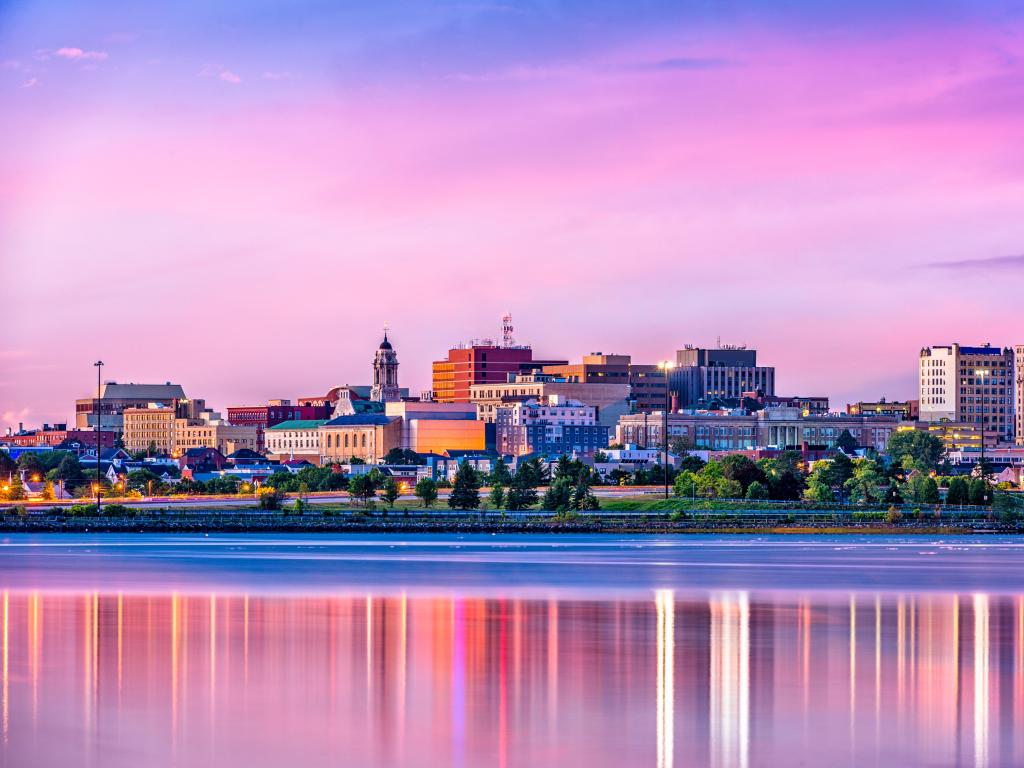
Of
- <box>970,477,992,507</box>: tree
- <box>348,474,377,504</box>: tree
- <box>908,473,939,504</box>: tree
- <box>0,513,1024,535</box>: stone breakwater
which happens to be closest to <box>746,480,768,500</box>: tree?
<box>908,473,939,504</box>: tree

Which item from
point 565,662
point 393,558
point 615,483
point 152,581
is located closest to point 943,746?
point 565,662

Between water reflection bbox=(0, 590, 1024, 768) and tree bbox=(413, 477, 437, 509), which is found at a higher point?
water reflection bbox=(0, 590, 1024, 768)

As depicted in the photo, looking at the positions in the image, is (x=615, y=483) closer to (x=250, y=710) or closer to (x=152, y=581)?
(x=152, y=581)

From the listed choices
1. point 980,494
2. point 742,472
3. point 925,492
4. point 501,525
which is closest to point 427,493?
point 742,472

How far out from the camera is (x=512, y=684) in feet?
116

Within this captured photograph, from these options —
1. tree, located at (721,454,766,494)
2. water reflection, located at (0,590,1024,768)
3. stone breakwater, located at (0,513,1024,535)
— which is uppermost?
tree, located at (721,454,766,494)

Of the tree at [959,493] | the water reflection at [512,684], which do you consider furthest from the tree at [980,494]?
the water reflection at [512,684]

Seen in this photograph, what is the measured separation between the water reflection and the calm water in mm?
81

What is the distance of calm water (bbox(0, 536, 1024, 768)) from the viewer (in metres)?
28.8

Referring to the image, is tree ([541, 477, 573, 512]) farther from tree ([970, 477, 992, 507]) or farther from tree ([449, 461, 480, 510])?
tree ([970, 477, 992, 507])

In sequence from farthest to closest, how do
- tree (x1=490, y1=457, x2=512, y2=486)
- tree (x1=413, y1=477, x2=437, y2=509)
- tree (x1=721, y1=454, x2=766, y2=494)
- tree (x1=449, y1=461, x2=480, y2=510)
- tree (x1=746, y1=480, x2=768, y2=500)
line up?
tree (x1=490, y1=457, x2=512, y2=486) < tree (x1=413, y1=477, x2=437, y2=509) < tree (x1=721, y1=454, x2=766, y2=494) < tree (x1=449, y1=461, x2=480, y2=510) < tree (x1=746, y1=480, x2=768, y2=500)

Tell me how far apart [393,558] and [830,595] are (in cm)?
2799

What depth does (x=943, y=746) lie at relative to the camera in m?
28.6

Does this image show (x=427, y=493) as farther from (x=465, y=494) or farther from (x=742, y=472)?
(x=742, y=472)
